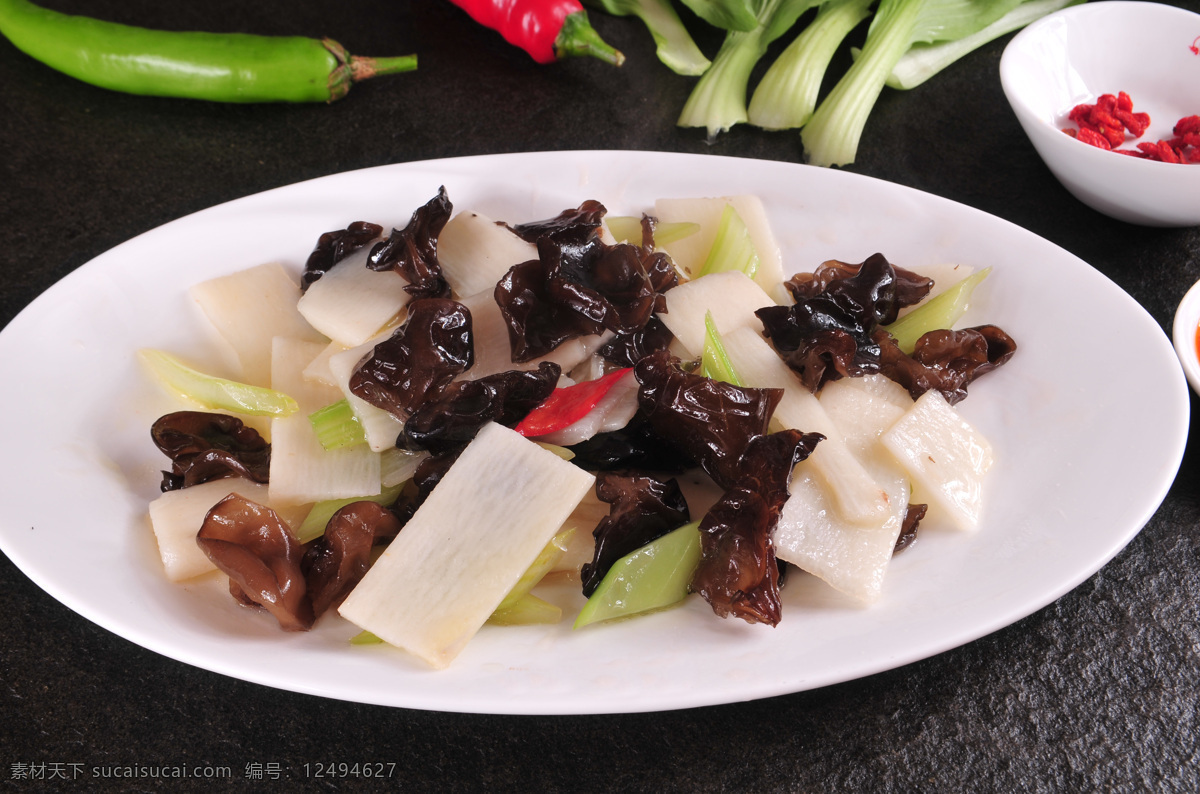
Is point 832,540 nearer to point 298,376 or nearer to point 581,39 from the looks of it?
point 298,376

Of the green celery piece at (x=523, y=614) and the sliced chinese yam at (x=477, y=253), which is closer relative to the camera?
the green celery piece at (x=523, y=614)

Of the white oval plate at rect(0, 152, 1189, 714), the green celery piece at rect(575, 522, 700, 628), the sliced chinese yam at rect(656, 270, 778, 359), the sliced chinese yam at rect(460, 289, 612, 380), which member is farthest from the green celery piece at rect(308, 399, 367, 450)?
the sliced chinese yam at rect(656, 270, 778, 359)

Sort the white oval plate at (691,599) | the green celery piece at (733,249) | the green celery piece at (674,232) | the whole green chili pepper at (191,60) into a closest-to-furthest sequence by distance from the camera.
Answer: the white oval plate at (691,599) → the green celery piece at (733,249) → the green celery piece at (674,232) → the whole green chili pepper at (191,60)

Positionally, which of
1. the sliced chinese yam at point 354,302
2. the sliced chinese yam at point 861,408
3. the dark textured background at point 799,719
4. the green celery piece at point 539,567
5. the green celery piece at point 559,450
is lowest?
the dark textured background at point 799,719

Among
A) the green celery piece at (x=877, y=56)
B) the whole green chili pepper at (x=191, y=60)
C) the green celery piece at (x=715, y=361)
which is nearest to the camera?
the green celery piece at (x=715, y=361)

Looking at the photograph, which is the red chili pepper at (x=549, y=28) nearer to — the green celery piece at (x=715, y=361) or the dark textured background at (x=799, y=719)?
the green celery piece at (x=715, y=361)

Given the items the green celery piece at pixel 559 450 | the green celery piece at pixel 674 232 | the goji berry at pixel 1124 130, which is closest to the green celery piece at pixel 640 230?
the green celery piece at pixel 674 232

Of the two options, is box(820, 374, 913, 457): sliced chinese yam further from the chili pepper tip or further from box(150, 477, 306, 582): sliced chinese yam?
the chili pepper tip

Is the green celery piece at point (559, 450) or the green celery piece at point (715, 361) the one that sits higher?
the green celery piece at point (715, 361)
